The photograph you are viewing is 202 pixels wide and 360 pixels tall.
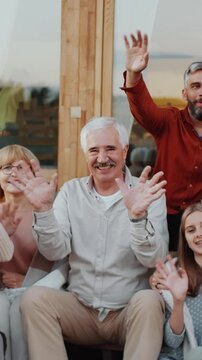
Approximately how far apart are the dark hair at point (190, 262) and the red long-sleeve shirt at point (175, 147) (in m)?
0.42

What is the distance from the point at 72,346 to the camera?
12.5 ft

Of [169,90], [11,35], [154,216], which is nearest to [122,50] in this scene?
[169,90]

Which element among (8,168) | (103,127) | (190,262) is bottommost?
(190,262)

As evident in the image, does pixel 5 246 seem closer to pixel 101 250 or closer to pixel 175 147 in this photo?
pixel 101 250

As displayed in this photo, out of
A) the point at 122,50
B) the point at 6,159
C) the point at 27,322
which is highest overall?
the point at 122,50

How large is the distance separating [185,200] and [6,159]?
95 centimetres

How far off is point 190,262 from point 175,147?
0.77 metres

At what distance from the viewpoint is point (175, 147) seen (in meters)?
4.10

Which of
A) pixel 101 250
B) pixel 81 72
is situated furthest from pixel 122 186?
pixel 81 72

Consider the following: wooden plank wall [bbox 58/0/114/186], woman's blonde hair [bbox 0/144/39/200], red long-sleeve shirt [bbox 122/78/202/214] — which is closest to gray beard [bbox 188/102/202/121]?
red long-sleeve shirt [bbox 122/78/202/214]

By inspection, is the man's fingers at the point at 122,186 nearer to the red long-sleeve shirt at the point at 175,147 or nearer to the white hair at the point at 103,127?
the white hair at the point at 103,127

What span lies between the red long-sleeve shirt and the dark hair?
0.42 m

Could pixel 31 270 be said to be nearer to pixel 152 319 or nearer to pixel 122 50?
pixel 152 319

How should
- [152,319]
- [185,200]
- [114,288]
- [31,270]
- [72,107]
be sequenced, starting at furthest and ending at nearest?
[72,107], [185,200], [31,270], [114,288], [152,319]
